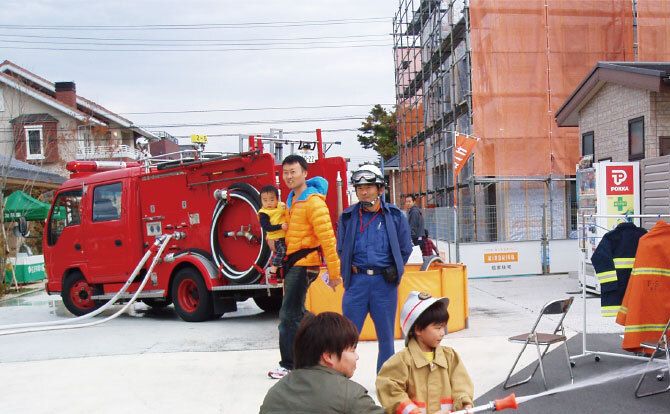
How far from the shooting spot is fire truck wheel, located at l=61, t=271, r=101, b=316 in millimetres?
11656

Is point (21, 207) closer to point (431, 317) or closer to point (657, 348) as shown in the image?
point (657, 348)

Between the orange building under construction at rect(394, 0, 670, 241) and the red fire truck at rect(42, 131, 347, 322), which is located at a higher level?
the orange building under construction at rect(394, 0, 670, 241)

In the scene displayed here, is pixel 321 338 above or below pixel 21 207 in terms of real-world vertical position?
below

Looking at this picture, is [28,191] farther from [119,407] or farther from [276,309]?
[119,407]

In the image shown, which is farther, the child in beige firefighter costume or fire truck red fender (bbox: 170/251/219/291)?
fire truck red fender (bbox: 170/251/219/291)

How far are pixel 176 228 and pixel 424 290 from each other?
4176mm

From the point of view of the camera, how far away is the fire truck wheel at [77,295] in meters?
11.7

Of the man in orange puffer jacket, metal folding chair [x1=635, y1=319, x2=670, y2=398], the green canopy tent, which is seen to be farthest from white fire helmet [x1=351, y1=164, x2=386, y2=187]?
the green canopy tent

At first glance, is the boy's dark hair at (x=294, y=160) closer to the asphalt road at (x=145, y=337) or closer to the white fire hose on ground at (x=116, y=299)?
the asphalt road at (x=145, y=337)

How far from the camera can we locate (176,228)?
10.5 metres

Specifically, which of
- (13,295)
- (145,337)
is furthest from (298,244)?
(13,295)

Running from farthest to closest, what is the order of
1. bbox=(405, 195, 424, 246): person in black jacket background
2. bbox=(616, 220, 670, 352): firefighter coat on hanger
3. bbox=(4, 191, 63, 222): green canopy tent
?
1. bbox=(4, 191, 63, 222): green canopy tent
2. bbox=(405, 195, 424, 246): person in black jacket background
3. bbox=(616, 220, 670, 352): firefighter coat on hanger

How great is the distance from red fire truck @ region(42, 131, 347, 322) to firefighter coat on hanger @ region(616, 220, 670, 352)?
15.9 feet

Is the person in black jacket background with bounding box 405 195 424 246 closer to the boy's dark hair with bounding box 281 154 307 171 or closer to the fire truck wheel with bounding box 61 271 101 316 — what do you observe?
the fire truck wheel with bounding box 61 271 101 316
